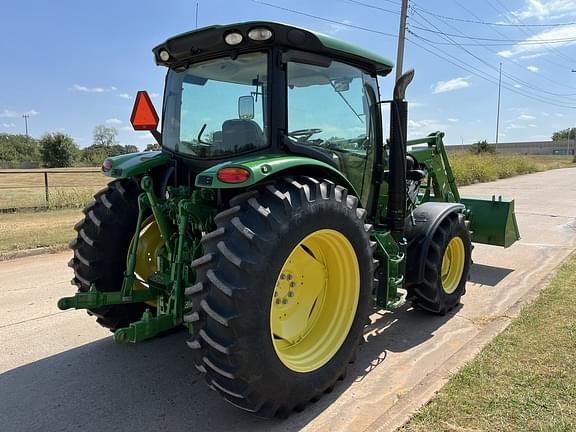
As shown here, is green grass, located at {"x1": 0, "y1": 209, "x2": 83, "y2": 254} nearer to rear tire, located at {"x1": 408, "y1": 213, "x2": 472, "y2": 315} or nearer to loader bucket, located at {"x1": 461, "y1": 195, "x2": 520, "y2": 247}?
rear tire, located at {"x1": 408, "y1": 213, "x2": 472, "y2": 315}

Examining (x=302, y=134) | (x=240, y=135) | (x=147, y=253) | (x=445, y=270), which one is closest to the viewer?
(x=240, y=135)

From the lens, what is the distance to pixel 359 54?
3.59 m

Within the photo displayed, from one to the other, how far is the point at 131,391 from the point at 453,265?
3.39 m

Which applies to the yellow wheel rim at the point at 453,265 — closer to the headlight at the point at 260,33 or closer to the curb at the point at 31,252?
the headlight at the point at 260,33

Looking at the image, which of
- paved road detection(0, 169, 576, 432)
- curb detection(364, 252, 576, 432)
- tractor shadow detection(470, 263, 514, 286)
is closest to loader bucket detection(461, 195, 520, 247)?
tractor shadow detection(470, 263, 514, 286)

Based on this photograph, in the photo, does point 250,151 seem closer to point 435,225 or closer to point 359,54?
point 359,54

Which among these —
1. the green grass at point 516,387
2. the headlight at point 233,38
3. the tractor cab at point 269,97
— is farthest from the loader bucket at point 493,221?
the headlight at point 233,38

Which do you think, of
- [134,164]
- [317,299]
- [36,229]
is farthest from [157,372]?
[36,229]

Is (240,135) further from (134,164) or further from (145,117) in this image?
(145,117)

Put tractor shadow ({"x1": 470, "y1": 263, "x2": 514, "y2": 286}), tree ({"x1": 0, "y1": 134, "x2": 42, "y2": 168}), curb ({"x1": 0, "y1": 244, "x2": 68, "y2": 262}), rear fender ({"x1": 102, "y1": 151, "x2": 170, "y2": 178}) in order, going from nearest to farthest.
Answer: rear fender ({"x1": 102, "y1": 151, "x2": 170, "y2": 178}) < tractor shadow ({"x1": 470, "y1": 263, "x2": 514, "y2": 286}) < curb ({"x1": 0, "y1": 244, "x2": 68, "y2": 262}) < tree ({"x1": 0, "y1": 134, "x2": 42, "y2": 168})

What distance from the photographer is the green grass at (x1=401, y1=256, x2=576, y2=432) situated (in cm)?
268

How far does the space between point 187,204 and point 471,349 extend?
8.22 feet

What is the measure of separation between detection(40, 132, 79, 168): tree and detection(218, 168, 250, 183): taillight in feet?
208

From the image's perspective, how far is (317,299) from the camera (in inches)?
132
